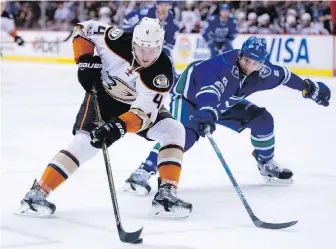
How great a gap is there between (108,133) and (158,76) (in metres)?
0.38

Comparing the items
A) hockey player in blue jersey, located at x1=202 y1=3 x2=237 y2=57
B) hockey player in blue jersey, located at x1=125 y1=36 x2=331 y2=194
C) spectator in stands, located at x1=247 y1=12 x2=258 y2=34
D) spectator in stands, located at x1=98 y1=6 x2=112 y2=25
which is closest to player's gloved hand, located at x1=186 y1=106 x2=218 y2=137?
hockey player in blue jersey, located at x1=125 y1=36 x2=331 y2=194

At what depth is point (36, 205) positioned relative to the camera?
357 centimetres

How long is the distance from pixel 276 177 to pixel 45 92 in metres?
5.68

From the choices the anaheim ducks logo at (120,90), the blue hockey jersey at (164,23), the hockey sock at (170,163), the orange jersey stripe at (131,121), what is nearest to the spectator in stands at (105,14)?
the blue hockey jersey at (164,23)

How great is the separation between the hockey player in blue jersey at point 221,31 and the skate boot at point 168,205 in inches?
343

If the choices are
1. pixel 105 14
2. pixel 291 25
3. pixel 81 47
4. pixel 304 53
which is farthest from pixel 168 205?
pixel 105 14

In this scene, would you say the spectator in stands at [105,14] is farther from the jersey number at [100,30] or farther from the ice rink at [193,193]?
the jersey number at [100,30]

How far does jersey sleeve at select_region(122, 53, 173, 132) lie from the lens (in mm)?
3480

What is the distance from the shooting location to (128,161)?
531 cm

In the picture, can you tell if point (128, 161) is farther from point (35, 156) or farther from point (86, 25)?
point (86, 25)

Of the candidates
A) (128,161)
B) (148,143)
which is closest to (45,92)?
A: (148,143)

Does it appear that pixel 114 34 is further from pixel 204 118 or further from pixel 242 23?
pixel 242 23

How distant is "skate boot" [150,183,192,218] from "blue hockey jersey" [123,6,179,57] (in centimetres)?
612

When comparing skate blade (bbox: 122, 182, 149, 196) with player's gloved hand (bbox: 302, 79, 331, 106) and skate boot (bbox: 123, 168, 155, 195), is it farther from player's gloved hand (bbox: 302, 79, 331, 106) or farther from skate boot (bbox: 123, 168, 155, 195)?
player's gloved hand (bbox: 302, 79, 331, 106)
